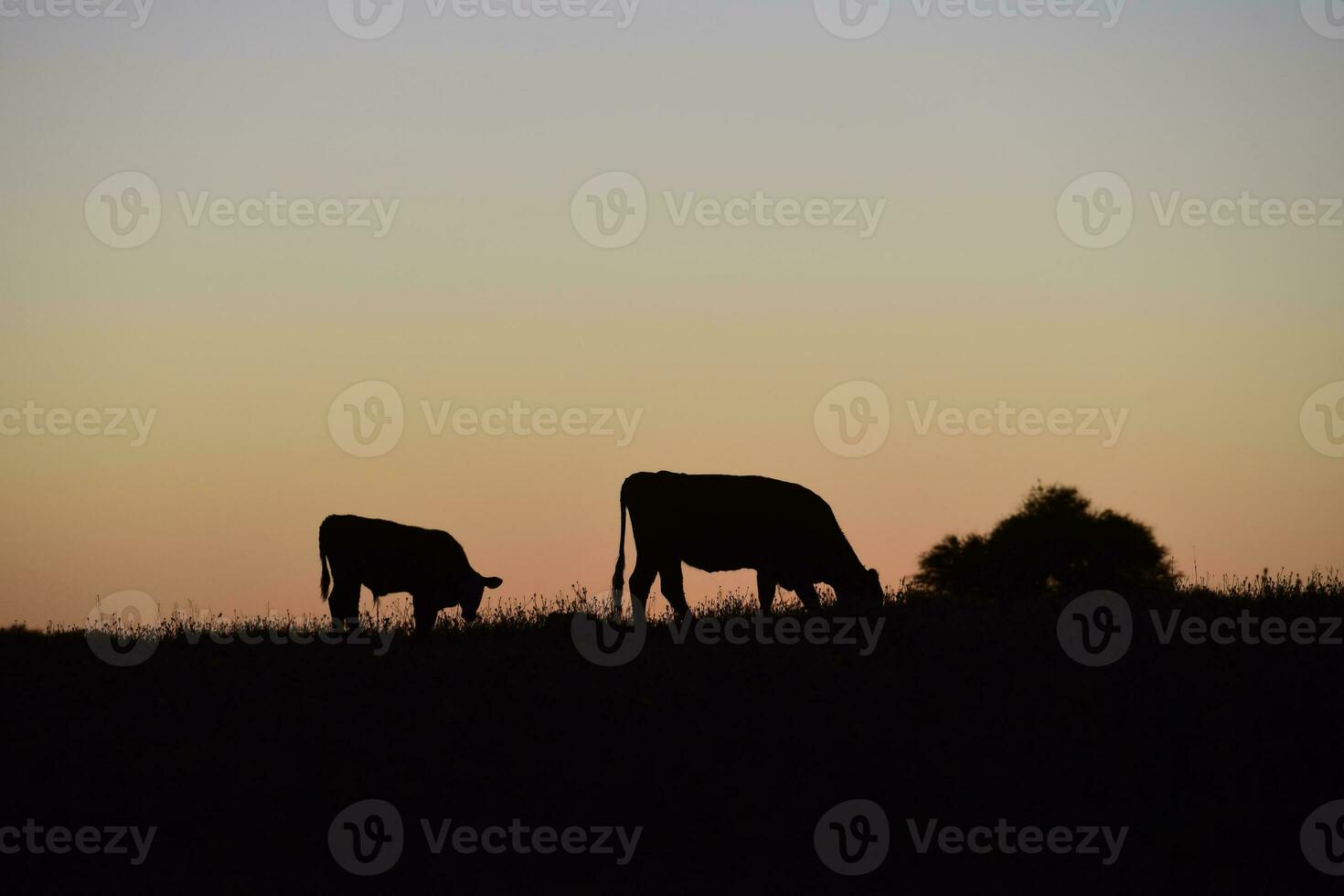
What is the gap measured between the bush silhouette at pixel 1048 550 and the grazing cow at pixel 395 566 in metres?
29.3

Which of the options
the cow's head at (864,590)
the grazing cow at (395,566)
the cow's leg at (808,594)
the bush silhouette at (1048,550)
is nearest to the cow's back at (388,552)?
the grazing cow at (395,566)

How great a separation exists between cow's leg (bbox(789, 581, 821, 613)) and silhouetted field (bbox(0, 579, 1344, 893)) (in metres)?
4.69

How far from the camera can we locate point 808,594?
20375mm

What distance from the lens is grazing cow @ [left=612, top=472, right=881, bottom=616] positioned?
21.1 metres

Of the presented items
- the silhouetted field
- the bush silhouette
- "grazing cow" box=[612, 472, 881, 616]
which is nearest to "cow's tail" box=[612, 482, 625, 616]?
"grazing cow" box=[612, 472, 881, 616]

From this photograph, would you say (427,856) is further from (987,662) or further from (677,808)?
(987,662)

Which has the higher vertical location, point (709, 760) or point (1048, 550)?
point (1048, 550)

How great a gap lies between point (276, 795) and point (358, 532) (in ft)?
41.5

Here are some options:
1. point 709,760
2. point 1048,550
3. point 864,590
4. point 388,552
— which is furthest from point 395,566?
point 1048,550

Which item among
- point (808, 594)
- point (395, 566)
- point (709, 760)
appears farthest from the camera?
point (395, 566)

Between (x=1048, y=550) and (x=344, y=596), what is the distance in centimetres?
3684

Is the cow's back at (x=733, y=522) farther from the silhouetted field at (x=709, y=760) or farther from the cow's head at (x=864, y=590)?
the silhouetted field at (x=709, y=760)

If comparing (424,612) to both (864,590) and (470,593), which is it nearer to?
(470,593)

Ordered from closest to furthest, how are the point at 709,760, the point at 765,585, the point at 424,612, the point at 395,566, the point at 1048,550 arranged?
the point at 709,760, the point at 765,585, the point at 424,612, the point at 395,566, the point at 1048,550
